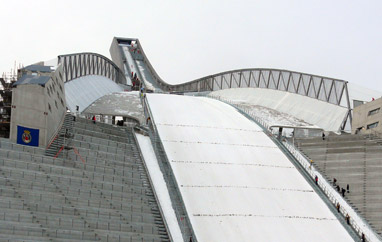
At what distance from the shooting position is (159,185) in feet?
145

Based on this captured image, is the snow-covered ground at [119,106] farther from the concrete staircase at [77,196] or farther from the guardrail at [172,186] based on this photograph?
the concrete staircase at [77,196]

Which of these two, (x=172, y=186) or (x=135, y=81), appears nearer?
(x=172, y=186)

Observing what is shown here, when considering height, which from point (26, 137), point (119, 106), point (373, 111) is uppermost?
point (373, 111)

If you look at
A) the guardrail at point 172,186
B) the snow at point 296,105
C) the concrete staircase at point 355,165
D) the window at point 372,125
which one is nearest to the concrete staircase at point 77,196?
the guardrail at point 172,186

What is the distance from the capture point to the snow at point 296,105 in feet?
212

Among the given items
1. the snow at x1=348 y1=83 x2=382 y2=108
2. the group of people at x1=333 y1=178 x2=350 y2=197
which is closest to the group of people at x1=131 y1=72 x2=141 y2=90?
the snow at x1=348 y1=83 x2=382 y2=108

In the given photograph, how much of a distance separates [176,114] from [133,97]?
889 cm

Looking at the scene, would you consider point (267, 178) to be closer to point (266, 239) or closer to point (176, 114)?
point (266, 239)

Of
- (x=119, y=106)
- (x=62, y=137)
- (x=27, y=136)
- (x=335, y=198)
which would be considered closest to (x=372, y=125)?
(x=335, y=198)

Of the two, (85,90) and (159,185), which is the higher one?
(85,90)

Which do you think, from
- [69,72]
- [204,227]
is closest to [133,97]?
[69,72]

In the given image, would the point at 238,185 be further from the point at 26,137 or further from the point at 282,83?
the point at 282,83

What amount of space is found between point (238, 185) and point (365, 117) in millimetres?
17221

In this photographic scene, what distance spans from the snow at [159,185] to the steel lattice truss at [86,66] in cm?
1135
